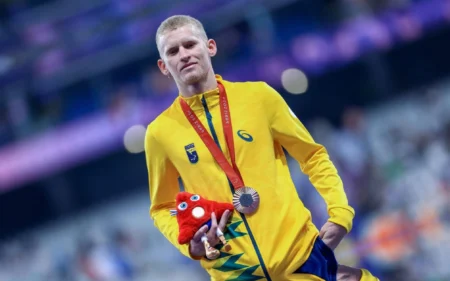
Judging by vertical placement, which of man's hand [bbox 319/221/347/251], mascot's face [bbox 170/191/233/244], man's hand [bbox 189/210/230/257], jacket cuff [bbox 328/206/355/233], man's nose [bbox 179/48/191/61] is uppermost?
man's nose [bbox 179/48/191/61]

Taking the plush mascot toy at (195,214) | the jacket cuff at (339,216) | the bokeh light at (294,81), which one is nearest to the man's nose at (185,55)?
the plush mascot toy at (195,214)

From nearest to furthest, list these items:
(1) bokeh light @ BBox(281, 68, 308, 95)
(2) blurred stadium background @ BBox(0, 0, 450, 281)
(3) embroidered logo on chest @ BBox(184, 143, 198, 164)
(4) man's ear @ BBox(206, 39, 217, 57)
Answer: (3) embroidered logo on chest @ BBox(184, 143, 198, 164), (4) man's ear @ BBox(206, 39, 217, 57), (2) blurred stadium background @ BBox(0, 0, 450, 281), (1) bokeh light @ BBox(281, 68, 308, 95)

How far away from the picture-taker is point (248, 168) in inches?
97.2

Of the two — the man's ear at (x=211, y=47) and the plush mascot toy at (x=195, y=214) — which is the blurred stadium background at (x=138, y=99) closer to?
the man's ear at (x=211, y=47)

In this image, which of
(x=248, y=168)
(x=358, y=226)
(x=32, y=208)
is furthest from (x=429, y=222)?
(x=32, y=208)

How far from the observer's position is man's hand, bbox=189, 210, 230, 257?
2398 millimetres

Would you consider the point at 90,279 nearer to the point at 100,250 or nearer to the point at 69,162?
the point at 100,250

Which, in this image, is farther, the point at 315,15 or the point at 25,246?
the point at 315,15

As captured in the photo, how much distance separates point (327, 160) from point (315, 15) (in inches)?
344

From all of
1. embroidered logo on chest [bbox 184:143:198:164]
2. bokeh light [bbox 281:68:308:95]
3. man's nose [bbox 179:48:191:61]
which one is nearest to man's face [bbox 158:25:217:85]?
man's nose [bbox 179:48:191:61]

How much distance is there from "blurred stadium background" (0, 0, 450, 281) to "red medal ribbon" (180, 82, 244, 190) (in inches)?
211

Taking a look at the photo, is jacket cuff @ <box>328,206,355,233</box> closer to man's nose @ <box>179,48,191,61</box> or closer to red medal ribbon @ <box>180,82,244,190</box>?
red medal ribbon @ <box>180,82,244,190</box>

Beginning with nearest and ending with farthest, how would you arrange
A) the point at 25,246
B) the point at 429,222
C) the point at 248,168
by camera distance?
the point at 248,168, the point at 429,222, the point at 25,246

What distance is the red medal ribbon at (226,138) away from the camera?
2.45 m
